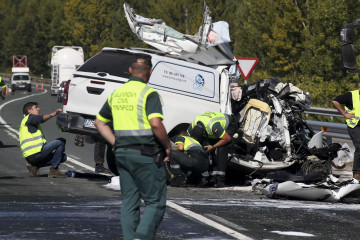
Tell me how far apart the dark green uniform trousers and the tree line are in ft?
89.1

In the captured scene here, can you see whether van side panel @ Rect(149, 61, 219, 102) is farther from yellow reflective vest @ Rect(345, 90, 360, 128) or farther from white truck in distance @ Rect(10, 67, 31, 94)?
white truck in distance @ Rect(10, 67, 31, 94)

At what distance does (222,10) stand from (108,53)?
52639 mm

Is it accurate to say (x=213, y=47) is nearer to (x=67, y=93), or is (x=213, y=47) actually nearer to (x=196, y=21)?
(x=67, y=93)

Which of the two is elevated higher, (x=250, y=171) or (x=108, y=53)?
(x=108, y=53)

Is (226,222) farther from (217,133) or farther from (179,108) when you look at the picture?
(179,108)

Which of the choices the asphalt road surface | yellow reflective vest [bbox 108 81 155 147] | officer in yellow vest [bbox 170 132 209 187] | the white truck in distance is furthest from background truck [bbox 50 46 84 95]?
yellow reflective vest [bbox 108 81 155 147]

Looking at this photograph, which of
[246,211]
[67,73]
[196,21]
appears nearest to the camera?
[246,211]

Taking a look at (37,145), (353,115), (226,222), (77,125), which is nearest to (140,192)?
(226,222)

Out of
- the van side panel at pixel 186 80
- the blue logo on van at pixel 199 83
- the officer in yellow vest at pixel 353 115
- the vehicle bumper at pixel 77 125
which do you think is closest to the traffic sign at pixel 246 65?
the officer in yellow vest at pixel 353 115

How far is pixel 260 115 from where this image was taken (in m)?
13.0

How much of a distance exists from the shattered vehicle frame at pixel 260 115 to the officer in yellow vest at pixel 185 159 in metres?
0.83

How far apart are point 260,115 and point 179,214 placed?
4.54 m

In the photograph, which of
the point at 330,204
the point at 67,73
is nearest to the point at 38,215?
the point at 330,204

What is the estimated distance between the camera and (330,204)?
10188mm
